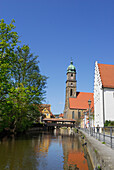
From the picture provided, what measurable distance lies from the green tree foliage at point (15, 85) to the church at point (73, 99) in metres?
49.8

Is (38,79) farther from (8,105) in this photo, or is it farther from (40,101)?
(8,105)

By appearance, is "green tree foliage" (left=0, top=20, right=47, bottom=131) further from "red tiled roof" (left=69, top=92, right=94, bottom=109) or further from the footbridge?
"red tiled roof" (left=69, top=92, right=94, bottom=109)

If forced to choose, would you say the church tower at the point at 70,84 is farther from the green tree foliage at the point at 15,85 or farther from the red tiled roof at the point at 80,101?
the green tree foliage at the point at 15,85

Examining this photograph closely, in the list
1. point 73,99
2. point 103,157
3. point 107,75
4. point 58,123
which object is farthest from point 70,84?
point 103,157

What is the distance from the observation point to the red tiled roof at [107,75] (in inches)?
1193

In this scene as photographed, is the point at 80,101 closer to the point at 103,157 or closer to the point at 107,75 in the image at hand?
the point at 107,75

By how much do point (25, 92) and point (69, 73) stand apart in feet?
226

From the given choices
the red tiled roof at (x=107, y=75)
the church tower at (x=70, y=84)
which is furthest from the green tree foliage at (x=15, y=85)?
the church tower at (x=70, y=84)

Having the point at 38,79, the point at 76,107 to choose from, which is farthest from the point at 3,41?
the point at 76,107

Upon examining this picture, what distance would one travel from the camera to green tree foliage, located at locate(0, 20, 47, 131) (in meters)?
19.5

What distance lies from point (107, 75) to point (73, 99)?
53238 millimetres

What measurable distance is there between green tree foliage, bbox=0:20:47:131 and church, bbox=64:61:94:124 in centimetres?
4982

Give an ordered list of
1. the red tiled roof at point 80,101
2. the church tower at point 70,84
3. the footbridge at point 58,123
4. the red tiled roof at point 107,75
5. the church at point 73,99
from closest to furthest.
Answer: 1. the red tiled roof at point 107,75
2. the footbridge at point 58,123
3. the church at point 73,99
4. the red tiled roof at point 80,101
5. the church tower at point 70,84

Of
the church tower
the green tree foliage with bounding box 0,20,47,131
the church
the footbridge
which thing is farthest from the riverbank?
the church tower
